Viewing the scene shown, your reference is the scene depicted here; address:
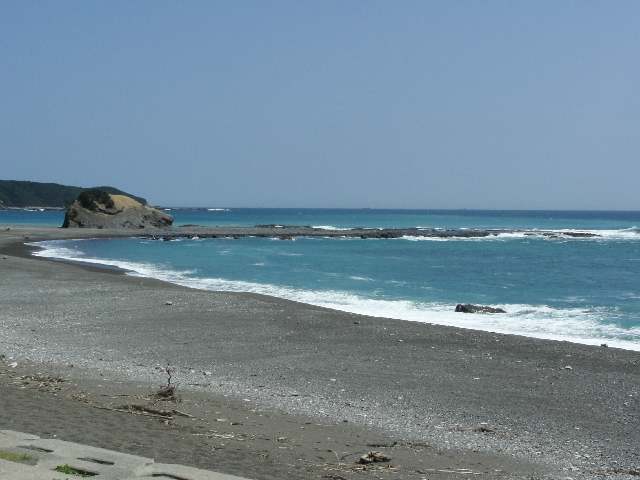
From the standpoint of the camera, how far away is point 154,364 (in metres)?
13.4

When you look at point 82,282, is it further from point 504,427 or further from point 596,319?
point 504,427

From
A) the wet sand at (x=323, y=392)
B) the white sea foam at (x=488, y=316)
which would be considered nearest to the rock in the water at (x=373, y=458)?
the wet sand at (x=323, y=392)

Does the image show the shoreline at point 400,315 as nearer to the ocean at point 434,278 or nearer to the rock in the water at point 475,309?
the ocean at point 434,278

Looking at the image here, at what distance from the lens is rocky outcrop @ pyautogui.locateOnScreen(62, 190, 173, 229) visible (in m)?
85.8

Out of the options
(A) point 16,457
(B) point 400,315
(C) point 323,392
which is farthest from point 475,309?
(A) point 16,457

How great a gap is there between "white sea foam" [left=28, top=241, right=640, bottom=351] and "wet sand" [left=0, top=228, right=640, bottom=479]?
7.41 ft

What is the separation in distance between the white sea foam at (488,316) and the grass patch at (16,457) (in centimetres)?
Answer: 1416

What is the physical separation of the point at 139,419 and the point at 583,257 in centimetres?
5146

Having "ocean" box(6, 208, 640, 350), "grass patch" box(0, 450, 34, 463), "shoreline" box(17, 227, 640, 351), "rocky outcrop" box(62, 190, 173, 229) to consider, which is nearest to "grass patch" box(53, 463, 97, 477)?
"grass patch" box(0, 450, 34, 463)

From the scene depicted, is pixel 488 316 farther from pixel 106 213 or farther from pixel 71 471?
pixel 106 213

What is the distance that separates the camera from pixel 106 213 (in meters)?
A: 87.1

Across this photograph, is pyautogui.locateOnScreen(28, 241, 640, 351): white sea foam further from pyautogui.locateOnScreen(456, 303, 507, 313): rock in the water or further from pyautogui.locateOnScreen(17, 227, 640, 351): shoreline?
pyautogui.locateOnScreen(456, 303, 507, 313): rock in the water

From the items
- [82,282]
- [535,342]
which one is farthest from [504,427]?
[82,282]

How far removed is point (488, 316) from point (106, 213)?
7027 centimetres
